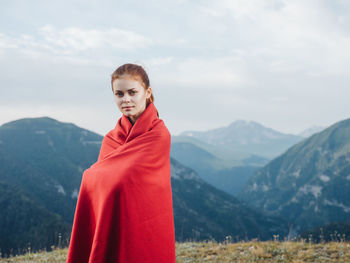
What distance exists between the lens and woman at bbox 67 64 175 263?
308 centimetres

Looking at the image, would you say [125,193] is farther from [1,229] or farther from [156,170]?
[1,229]

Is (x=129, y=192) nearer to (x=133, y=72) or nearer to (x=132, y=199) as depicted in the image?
(x=132, y=199)

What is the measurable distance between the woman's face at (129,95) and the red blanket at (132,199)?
11 cm

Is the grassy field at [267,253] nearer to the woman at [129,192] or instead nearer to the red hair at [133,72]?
the woman at [129,192]

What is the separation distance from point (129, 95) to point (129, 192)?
1035 millimetres

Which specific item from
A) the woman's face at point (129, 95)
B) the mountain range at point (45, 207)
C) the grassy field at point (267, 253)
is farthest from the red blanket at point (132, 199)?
the mountain range at point (45, 207)

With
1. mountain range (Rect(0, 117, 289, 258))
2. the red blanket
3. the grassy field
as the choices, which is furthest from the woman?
mountain range (Rect(0, 117, 289, 258))

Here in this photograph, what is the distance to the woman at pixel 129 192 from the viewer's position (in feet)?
10.1

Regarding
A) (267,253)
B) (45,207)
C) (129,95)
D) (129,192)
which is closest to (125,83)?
(129,95)

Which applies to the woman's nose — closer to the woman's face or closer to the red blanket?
the woman's face

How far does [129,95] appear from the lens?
11.0 feet

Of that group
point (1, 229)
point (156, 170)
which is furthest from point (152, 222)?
point (1, 229)

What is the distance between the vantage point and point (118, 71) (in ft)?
11.0

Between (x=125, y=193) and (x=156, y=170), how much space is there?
0.41m
